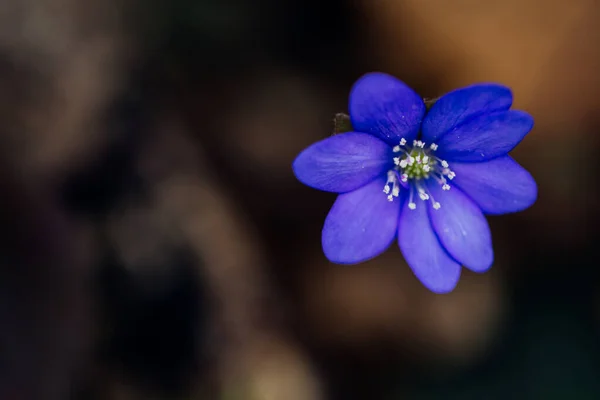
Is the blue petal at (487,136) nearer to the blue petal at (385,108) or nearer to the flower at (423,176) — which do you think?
the flower at (423,176)

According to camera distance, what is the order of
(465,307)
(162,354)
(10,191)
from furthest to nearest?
(465,307) → (162,354) → (10,191)

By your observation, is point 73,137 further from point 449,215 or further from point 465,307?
point 465,307

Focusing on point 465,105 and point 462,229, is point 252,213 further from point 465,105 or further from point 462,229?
point 465,105

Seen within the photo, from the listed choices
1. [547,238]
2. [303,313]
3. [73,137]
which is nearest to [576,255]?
[547,238]

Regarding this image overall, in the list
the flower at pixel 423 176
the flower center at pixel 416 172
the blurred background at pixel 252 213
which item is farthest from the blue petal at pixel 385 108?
the blurred background at pixel 252 213

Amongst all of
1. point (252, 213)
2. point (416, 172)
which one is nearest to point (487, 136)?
point (416, 172)
